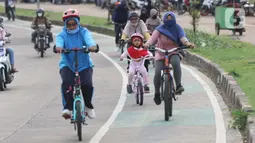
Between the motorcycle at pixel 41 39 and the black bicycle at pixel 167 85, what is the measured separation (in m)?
14.6

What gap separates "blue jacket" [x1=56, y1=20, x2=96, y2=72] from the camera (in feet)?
38.1

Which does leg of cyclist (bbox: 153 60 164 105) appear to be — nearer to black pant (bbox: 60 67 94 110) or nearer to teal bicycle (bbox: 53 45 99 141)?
black pant (bbox: 60 67 94 110)

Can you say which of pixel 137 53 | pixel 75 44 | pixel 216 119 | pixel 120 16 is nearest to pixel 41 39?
pixel 120 16

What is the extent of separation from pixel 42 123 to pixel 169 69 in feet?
7.80

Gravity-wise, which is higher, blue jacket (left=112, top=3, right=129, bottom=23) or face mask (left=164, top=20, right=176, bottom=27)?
face mask (left=164, top=20, right=176, bottom=27)

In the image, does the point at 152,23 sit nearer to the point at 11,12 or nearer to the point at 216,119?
the point at 216,119

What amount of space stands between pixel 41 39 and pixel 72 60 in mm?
16249

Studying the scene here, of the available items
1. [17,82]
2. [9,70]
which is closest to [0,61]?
[9,70]

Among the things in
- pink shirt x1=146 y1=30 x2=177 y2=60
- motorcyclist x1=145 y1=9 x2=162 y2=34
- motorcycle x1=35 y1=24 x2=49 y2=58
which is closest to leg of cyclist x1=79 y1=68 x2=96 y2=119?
pink shirt x1=146 y1=30 x2=177 y2=60

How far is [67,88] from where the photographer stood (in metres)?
11.5

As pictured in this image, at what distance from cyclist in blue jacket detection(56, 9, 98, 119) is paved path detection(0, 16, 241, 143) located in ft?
2.02

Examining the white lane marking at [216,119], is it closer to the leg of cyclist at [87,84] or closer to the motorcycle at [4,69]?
the leg of cyclist at [87,84]

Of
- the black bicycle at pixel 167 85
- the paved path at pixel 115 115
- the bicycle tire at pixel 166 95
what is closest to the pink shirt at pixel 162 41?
the black bicycle at pixel 167 85

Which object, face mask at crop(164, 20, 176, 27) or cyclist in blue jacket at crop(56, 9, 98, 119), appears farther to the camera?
face mask at crop(164, 20, 176, 27)
